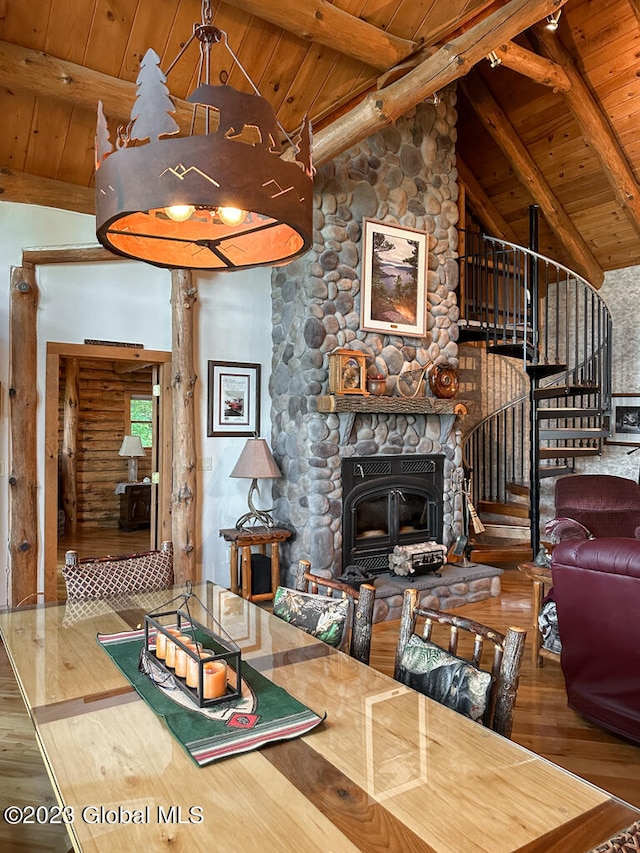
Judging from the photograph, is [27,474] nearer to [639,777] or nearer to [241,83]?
[241,83]

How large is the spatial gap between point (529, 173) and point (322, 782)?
267 inches

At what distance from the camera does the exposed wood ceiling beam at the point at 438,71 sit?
3990 mm

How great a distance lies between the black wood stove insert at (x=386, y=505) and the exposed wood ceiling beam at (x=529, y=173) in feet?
10.9

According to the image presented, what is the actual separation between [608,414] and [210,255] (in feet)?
17.8

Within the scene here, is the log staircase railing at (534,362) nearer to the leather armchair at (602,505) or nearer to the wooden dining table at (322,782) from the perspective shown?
the leather armchair at (602,505)

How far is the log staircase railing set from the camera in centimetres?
609

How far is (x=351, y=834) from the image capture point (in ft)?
3.64

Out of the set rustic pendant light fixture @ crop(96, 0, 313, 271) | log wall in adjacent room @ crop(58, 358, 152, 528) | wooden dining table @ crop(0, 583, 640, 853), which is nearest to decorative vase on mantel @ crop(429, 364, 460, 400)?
rustic pendant light fixture @ crop(96, 0, 313, 271)


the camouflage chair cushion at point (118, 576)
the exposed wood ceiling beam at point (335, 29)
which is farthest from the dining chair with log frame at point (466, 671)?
the exposed wood ceiling beam at point (335, 29)

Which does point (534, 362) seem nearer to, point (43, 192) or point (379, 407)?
point (379, 407)

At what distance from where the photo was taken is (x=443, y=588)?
517 centimetres

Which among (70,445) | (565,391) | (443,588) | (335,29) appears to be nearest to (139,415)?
(70,445)

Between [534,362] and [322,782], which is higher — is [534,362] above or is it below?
above

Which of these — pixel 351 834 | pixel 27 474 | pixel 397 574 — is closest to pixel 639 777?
pixel 351 834
